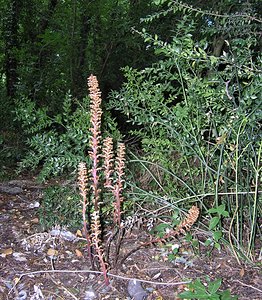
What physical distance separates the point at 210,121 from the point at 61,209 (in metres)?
1.05

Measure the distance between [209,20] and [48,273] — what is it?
7.15 ft

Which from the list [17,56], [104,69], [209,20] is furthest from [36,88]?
[209,20]

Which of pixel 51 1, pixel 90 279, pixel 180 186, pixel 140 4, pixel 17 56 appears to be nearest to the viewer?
pixel 90 279

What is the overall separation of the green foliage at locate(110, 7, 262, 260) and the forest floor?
0.62 feet

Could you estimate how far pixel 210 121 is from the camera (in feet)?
7.41

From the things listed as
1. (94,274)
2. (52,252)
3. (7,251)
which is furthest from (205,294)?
(7,251)

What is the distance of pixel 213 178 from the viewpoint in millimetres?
2357

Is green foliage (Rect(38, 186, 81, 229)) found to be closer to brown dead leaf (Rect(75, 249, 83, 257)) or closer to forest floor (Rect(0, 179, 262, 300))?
forest floor (Rect(0, 179, 262, 300))

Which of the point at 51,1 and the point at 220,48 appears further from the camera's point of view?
the point at 51,1

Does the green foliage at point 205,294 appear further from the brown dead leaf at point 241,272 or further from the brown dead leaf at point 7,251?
the brown dead leaf at point 7,251

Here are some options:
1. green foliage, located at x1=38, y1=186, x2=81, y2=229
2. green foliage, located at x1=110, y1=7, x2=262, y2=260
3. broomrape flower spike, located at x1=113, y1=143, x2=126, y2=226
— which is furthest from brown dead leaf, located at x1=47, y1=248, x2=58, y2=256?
green foliage, located at x1=110, y1=7, x2=262, y2=260

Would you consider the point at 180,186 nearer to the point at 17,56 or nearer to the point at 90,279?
the point at 90,279

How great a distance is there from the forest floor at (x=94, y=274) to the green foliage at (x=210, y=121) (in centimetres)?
19

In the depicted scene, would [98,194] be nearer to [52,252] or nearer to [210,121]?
[52,252]
